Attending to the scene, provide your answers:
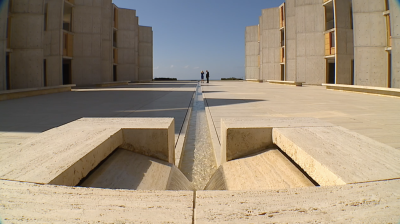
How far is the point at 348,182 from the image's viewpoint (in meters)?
2.38

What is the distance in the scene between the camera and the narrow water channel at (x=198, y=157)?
469 cm

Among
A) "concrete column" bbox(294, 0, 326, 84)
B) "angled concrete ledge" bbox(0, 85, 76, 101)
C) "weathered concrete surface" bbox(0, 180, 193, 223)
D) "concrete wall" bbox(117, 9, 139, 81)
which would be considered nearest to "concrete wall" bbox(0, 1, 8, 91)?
"angled concrete ledge" bbox(0, 85, 76, 101)

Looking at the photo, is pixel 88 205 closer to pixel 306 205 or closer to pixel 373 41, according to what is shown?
pixel 306 205

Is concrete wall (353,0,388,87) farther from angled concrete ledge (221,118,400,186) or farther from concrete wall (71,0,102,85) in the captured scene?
concrete wall (71,0,102,85)

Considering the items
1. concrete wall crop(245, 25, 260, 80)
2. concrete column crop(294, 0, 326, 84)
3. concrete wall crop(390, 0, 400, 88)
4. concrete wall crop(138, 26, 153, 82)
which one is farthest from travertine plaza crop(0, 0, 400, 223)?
concrete wall crop(245, 25, 260, 80)

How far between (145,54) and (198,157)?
46.8 meters

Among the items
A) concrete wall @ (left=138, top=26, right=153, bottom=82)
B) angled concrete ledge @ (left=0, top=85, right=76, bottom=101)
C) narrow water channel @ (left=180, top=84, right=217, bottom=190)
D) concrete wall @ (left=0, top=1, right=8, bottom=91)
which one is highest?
concrete wall @ (left=138, top=26, right=153, bottom=82)

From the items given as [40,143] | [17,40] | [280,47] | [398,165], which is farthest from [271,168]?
[280,47]

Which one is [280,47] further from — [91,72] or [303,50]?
[91,72]

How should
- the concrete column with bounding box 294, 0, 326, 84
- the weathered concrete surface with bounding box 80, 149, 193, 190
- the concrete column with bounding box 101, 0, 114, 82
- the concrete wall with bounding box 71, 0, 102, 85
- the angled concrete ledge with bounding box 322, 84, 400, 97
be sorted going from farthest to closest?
the concrete column with bounding box 101, 0, 114, 82
the concrete column with bounding box 294, 0, 326, 84
the concrete wall with bounding box 71, 0, 102, 85
the angled concrete ledge with bounding box 322, 84, 400, 97
the weathered concrete surface with bounding box 80, 149, 193, 190

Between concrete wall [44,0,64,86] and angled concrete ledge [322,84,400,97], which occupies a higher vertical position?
concrete wall [44,0,64,86]

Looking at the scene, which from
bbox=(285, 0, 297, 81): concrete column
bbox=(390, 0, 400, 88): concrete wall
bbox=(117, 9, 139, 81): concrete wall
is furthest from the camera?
bbox=(117, 9, 139, 81): concrete wall

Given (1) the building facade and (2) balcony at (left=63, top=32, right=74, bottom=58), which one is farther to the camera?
(2) balcony at (left=63, top=32, right=74, bottom=58)

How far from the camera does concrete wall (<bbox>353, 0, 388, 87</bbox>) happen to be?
18.2 meters
